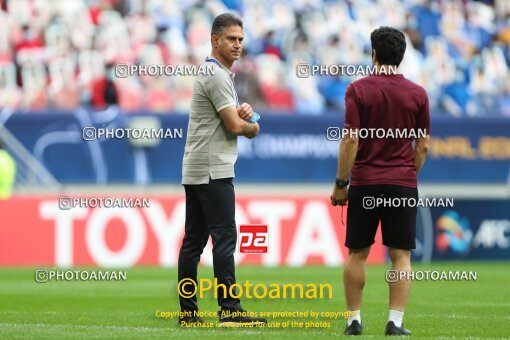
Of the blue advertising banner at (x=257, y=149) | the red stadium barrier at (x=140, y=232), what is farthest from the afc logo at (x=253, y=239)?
the blue advertising banner at (x=257, y=149)

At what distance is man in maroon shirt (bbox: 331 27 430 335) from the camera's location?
850cm

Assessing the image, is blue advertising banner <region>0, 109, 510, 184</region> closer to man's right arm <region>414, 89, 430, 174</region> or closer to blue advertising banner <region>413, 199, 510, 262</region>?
blue advertising banner <region>413, 199, 510, 262</region>

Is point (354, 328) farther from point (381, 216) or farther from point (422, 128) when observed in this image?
point (422, 128)

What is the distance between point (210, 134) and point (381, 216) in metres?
1.43

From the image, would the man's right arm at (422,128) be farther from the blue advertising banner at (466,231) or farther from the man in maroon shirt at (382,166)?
the blue advertising banner at (466,231)

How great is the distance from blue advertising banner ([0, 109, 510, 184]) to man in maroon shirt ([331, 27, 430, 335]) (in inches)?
411

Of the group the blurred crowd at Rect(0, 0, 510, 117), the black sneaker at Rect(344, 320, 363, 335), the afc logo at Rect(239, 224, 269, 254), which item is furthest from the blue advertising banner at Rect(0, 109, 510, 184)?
the black sneaker at Rect(344, 320, 363, 335)

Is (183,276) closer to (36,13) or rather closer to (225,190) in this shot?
(225,190)

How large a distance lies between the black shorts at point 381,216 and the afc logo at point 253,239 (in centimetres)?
91

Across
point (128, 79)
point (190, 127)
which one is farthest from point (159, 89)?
point (190, 127)

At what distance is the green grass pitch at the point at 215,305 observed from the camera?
8.91m

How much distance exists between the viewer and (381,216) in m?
8.64

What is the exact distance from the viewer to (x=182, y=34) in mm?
23578

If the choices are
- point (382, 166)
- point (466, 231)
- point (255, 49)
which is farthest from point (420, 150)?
point (255, 49)
